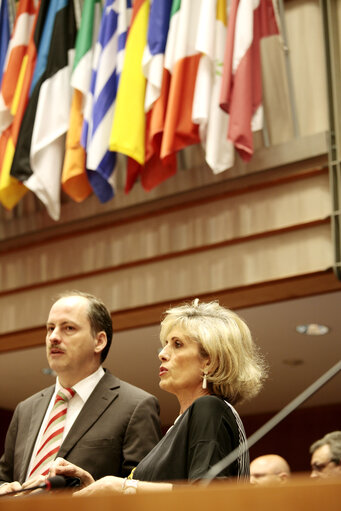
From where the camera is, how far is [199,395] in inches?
97.7

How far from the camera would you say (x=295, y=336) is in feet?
18.8

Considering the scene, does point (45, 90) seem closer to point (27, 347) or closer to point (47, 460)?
point (27, 347)

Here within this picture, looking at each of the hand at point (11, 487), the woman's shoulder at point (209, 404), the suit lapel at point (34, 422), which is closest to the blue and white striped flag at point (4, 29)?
the suit lapel at point (34, 422)

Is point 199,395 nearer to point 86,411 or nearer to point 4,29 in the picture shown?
point 86,411

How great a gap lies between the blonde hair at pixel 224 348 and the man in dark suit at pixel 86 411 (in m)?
0.33

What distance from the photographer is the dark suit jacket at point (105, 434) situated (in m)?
2.67

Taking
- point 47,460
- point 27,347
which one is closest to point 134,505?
point 47,460

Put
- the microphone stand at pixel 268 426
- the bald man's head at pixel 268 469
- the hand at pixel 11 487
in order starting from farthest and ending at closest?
the bald man's head at pixel 268 469, the hand at pixel 11 487, the microphone stand at pixel 268 426

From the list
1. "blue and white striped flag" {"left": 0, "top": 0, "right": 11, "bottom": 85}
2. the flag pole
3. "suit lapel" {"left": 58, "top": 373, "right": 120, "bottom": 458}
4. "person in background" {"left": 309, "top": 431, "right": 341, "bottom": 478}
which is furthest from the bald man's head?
"blue and white striped flag" {"left": 0, "top": 0, "right": 11, "bottom": 85}

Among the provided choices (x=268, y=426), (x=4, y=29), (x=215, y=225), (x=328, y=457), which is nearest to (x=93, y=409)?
(x=268, y=426)

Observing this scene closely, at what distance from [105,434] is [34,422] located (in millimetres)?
333

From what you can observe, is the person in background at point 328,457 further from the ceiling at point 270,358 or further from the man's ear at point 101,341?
the man's ear at point 101,341

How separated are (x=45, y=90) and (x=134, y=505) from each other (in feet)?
15.9

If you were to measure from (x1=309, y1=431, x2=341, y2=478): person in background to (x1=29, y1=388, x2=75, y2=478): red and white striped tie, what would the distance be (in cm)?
151
